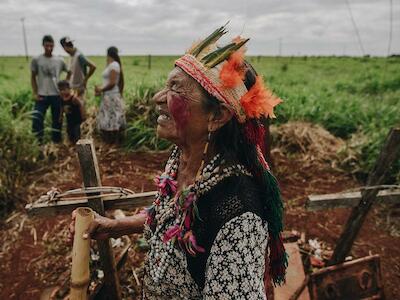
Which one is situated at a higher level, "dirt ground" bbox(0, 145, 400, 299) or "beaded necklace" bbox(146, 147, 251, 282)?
"beaded necklace" bbox(146, 147, 251, 282)

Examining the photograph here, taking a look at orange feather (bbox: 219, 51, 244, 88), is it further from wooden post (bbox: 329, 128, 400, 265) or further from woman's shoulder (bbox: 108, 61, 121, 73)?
woman's shoulder (bbox: 108, 61, 121, 73)

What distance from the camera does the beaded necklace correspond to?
4.17 feet

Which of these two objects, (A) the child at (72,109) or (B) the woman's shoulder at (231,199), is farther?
(A) the child at (72,109)

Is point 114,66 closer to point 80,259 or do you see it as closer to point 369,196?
point 369,196

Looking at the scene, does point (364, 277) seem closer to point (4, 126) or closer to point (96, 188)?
point (96, 188)

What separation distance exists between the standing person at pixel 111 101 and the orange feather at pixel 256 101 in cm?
465

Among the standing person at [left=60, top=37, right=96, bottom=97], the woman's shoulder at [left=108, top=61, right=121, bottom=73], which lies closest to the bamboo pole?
the woman's shoulder at [left=108, top=61, right=121, bottom=73]

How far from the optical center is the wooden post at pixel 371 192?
8.15 ft

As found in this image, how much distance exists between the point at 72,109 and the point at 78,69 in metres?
0.80

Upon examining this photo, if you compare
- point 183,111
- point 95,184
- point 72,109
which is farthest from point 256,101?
point 72,109

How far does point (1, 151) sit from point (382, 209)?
446 centimetres

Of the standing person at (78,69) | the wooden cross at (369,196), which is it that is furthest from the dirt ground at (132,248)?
the standing person at (78,69)

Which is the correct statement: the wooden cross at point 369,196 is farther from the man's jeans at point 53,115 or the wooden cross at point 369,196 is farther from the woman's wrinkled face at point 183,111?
the man's jeans at point 53,115

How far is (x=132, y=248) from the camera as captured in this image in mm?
3514
